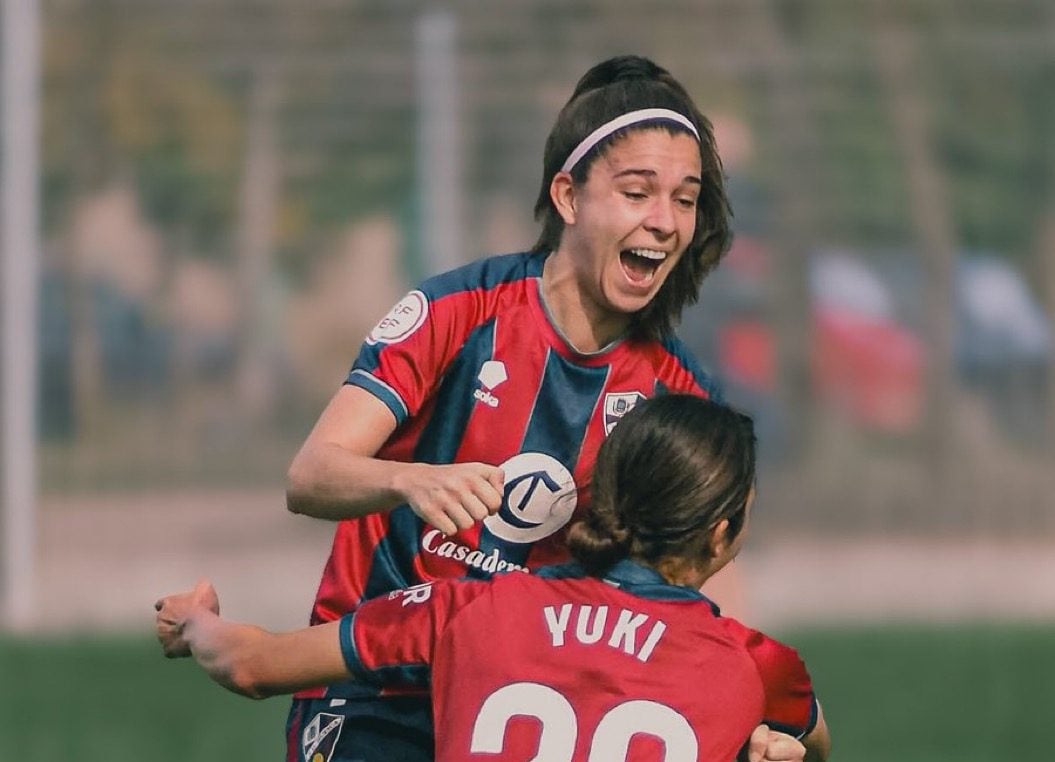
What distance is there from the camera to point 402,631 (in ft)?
12.0

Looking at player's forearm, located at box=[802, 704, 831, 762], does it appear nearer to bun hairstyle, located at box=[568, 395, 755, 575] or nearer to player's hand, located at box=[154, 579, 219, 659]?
bun hairstyle, located at box=[568, 395, 755, 575]

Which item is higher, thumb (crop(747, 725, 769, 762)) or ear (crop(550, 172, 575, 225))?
ear (crop(550, 172, 575, 225))

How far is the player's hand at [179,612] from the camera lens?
155 inches

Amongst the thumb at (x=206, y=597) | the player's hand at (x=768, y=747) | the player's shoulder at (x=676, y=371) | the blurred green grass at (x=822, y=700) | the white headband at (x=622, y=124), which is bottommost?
the blurred green grass at (x=822, y=700)

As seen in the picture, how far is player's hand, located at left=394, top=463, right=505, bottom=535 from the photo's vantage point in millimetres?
3510

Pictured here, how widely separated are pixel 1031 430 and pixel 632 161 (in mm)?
9984

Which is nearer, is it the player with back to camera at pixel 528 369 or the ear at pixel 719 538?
the ear at pixel 719 538

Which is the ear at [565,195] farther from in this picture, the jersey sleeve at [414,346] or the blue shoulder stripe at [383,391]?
the blue shoulder stripe at [383,391]

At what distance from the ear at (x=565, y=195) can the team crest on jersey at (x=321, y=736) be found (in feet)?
3.34

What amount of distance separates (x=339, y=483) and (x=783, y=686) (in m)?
0.82

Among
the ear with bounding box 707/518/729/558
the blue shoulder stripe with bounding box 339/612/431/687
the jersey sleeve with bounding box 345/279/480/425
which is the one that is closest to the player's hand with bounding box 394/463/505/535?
the blue shoulder stripe with bounding box 339/612/431/687

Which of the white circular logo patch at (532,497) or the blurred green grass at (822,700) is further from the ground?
the white circular logo patch at (532,497)

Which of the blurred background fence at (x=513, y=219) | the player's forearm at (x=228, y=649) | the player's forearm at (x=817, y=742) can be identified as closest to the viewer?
the player's forearm at (x=228, y=649)

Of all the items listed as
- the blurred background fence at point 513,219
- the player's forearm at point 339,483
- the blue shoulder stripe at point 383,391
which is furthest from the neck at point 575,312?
the blurred background fence at point 513,219
